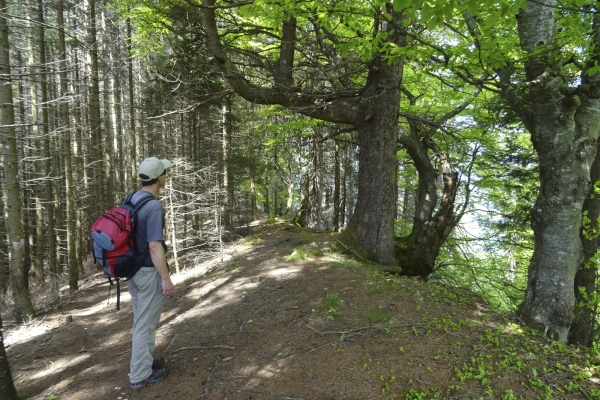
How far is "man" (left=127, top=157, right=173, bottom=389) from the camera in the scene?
3.11 metres

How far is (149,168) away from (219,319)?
101 inches

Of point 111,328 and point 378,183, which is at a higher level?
point 378,183

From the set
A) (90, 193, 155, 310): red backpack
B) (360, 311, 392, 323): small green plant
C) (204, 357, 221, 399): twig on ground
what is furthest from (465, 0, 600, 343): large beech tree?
(90, 193, 155, 310): red backpack

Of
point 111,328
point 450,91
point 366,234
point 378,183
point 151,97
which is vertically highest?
point 151,97

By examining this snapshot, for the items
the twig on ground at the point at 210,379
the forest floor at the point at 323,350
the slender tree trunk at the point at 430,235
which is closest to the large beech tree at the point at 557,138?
the forest floor at the point at 323,350

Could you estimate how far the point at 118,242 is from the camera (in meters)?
3.00

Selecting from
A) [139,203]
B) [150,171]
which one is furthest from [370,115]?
[139,203]

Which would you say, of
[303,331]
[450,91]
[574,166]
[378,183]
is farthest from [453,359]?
[450,91]

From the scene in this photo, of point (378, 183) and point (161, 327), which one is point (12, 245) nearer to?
point (161, 327)

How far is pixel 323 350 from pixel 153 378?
185 centimetres

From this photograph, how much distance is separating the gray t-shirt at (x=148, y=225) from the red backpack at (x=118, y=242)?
46mm

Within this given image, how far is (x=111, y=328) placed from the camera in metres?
5.79

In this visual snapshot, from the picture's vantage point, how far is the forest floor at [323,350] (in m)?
2.79

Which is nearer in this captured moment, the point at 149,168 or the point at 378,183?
the point at 149,168
